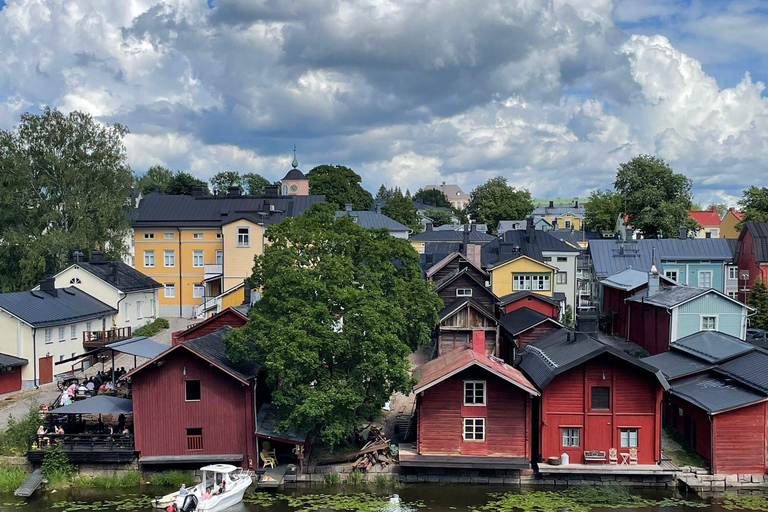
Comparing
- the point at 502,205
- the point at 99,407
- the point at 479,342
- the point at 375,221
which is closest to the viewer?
the point at 99,407

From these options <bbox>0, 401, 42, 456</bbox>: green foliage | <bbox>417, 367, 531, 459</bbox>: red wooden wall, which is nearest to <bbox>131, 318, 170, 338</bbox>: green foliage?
<bbox>0, 401, 42, 456</bbox>: green foliage

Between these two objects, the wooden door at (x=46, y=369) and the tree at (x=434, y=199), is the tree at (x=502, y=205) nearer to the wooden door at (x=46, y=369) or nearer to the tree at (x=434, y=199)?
the tree at (x=434, y=199)

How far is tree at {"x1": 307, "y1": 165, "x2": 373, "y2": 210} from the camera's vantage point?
316ft

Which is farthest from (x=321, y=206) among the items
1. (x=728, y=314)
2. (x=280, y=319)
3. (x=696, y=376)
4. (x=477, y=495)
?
(x=728, y=314)

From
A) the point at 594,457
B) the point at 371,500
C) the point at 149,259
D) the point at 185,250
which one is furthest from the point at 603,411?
the point at 149,259

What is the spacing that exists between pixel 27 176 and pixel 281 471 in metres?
31.3

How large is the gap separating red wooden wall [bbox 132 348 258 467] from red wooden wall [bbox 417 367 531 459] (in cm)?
641

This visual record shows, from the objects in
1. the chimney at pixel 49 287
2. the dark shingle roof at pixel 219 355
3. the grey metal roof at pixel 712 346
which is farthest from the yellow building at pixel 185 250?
the grey metal roof at pixel 712 346

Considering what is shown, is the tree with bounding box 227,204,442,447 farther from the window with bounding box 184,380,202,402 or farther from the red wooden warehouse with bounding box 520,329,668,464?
the red wooden warehouse with bounding box 520,329,668,464

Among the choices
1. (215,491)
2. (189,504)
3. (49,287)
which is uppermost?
(49,287)

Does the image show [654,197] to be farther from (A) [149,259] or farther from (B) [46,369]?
(B) [46,369]

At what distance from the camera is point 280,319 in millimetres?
25625

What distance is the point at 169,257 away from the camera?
53688mm

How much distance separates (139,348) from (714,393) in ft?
73.8
